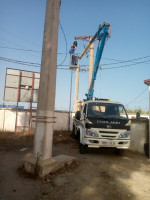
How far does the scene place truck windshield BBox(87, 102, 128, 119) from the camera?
20.4ft

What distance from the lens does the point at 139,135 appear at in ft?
23.4

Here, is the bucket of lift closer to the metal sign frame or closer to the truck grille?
the metal sign frame

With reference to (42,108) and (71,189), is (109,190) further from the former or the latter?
(42,108)

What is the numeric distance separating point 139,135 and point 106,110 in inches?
89.3

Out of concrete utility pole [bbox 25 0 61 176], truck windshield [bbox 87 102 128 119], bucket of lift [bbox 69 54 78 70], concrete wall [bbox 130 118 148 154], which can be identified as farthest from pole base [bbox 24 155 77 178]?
bucket of lift [bbox 69 54 78 70]

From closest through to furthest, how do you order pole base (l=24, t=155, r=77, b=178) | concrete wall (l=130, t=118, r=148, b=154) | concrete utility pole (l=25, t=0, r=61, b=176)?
pole base (l=24, t=155, r=77, b=178) → concrete utility pole (l=25, t=0, r=61, b=176) → concrete wall (l=130, t=118, r=148, b=154)

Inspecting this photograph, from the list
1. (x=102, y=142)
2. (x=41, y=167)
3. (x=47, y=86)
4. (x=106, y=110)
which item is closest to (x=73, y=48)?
(x=106, y=110)

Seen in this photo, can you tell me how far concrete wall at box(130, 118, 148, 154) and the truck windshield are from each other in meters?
1.39

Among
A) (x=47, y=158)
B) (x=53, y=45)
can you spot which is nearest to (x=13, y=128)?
(x=47, y=158)

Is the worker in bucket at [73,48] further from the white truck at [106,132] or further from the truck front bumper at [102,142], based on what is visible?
the truck front bumper at [102,142]

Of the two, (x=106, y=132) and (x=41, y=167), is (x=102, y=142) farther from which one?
(x=41, y=167)

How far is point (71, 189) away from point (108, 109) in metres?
3.95

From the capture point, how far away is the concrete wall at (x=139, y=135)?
6.98 metres

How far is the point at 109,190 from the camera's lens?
3.33 metres
